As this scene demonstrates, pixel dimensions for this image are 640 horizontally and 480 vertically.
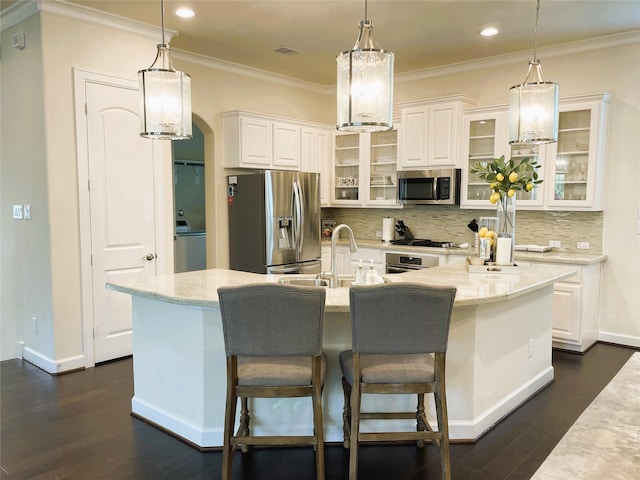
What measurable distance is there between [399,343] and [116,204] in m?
2.96

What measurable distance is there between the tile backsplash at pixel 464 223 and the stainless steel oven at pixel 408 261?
25.2 inches

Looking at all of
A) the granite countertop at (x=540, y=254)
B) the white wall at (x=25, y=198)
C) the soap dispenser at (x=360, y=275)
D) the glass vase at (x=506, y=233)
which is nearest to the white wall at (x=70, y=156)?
the white wall at (x=25, y=198)

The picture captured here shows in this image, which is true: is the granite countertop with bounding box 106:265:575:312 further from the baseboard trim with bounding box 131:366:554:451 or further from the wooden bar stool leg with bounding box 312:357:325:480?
the baseboard trim with bounding box 131:366:554:451

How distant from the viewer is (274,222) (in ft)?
16.5

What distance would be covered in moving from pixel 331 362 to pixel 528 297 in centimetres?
149

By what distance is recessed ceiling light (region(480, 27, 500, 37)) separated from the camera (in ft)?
14.0

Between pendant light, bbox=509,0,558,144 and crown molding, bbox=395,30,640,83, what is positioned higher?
crown molding, bbox=395,30,640,83

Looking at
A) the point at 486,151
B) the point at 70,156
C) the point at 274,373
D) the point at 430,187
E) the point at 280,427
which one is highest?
the point at 486,151

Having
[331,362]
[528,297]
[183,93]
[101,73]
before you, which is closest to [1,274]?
[101,73]

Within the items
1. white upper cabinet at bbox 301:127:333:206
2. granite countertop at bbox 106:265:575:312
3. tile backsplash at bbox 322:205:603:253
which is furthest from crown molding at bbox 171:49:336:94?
granite countertop at bbox 106:265:575:312

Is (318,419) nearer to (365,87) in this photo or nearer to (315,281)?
(315,281)

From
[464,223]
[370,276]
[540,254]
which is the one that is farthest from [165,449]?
[464,223]

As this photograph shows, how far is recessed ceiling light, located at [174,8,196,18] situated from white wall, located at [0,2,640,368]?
52cm

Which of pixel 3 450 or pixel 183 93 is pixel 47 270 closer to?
pixel 3 450
